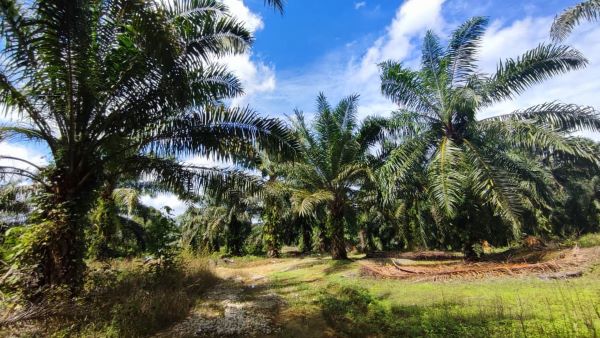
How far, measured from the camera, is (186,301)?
7711 mm

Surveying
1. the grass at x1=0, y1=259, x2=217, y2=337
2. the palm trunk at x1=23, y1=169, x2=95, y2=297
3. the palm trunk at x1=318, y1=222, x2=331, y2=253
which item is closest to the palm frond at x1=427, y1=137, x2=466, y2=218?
the grass at x1=0, y1=259, x2=217, y2=337

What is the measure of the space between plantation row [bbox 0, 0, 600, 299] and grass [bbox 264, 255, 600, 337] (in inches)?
116

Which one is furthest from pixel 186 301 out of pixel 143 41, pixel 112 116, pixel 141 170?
pixel 143 41

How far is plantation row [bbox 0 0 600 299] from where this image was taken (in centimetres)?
645

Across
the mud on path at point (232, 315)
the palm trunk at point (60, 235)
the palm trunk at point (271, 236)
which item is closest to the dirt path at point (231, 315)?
the mud on path at point (232, 315)

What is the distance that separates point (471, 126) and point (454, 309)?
807cm

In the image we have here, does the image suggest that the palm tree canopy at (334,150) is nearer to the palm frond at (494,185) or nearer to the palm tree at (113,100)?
the palm frond at (494,185)

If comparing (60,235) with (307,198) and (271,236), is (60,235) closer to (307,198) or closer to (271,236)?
(307,198)

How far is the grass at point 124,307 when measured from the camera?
5.32 m

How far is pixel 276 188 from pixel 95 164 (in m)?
4.26

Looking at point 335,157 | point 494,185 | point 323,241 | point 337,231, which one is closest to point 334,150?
point 335,157

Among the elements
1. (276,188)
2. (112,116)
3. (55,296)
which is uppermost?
(112,116)

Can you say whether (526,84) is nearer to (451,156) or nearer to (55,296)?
(451,156)

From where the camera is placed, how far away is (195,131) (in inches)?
334
